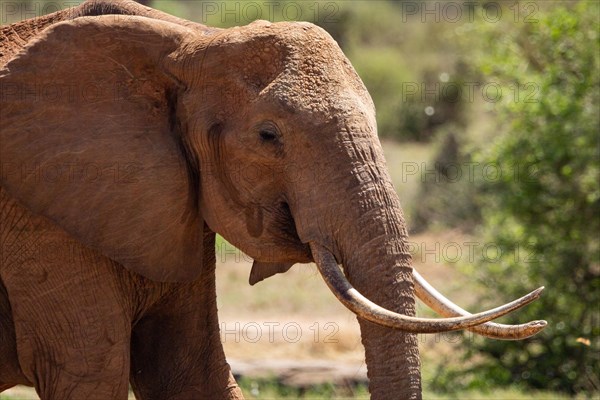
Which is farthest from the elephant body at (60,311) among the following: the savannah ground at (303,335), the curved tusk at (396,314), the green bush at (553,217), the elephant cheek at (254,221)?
the green bush at (553,217)

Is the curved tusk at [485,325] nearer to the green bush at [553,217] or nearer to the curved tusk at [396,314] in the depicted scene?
the curved tusk at [396,314]

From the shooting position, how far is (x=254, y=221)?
4609 millimetres

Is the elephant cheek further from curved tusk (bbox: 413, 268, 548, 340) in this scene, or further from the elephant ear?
curved tusk (bbox: 413, 268, 548, 340)

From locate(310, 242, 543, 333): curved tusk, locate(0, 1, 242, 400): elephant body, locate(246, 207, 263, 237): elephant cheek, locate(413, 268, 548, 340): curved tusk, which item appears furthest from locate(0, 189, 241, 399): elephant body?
locate(413, 268, 548, 340): curved tusk

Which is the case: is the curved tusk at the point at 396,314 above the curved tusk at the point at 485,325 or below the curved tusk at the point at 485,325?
above

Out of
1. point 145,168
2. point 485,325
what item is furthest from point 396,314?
point 145,168

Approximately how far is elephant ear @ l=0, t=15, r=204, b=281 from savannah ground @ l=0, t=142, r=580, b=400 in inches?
79.1

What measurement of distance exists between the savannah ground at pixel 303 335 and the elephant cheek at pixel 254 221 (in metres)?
1.94

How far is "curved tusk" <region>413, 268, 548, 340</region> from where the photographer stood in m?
4.14

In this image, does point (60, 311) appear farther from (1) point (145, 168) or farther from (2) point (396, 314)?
(2) point (396, 314)

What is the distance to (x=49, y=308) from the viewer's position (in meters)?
4.62

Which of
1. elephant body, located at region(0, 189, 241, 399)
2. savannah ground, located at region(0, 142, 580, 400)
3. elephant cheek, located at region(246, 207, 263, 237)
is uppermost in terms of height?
elephant cheek, located at region(246, 207, 263, 237)

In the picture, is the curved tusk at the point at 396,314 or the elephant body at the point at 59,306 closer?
the curved tusk at the point at 396,314

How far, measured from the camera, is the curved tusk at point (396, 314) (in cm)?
398
